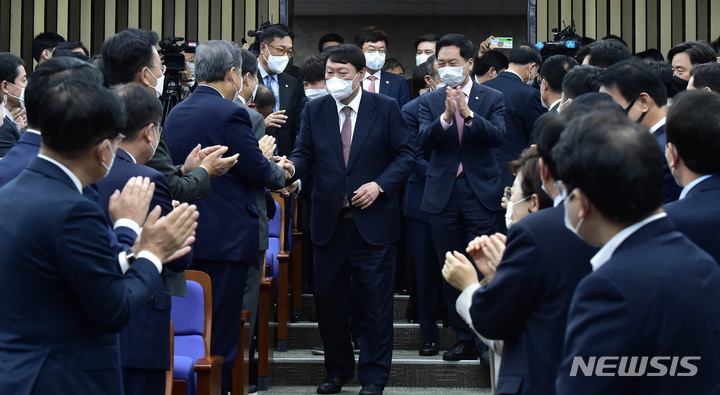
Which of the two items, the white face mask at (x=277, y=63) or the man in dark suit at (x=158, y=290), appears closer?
the man in dark suit at (x=158, y=290)

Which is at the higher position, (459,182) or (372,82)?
(372,82)

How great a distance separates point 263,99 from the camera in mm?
4809

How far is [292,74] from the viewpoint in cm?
584

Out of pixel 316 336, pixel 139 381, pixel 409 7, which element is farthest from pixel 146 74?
pixel 409 7

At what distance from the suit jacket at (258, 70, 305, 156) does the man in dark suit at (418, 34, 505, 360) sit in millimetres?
1144

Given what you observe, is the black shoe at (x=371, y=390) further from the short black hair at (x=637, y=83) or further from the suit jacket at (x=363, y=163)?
the short black hair at (x=637, y=83)

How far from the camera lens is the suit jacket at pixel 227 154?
11.3 feet

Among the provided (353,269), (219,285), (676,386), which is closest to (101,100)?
(676,386)

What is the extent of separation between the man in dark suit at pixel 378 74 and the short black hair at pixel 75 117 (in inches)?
145

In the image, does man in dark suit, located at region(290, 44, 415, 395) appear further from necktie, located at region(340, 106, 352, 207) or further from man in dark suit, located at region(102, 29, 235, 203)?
man in dark suit, located at region(102, 29, 235, 203)

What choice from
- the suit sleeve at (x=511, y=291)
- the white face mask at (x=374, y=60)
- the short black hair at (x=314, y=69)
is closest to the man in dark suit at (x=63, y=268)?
the suit sleeve at (x=511, y=291)

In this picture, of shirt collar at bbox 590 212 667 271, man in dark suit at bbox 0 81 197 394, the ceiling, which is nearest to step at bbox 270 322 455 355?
man in dark suit at bbox 0 81 197 394

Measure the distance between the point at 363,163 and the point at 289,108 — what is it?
142cm

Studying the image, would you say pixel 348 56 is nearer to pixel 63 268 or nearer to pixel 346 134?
pixel 346 134
